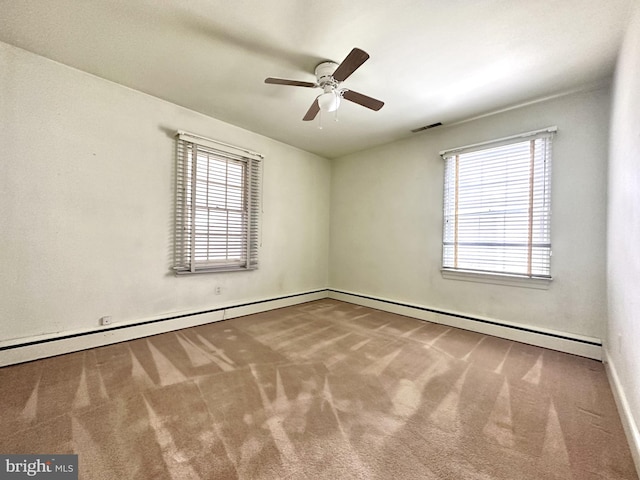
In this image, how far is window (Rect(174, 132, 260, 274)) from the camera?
10.8ft

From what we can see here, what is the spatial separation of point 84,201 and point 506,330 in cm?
495

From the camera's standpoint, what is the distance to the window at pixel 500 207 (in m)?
2.91

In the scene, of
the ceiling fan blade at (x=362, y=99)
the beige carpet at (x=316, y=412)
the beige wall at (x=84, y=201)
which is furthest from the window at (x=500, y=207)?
the beige wall at (x=84, y=201)

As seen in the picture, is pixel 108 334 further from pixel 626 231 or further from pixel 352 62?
pixel 626 231

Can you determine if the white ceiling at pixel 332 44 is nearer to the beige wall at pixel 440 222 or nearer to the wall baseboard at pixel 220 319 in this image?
the beige wall at pixel 440 222

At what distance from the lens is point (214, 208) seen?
3.58 meters

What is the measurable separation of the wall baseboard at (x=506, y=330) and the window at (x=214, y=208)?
2433mm

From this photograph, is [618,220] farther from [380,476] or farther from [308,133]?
→ [308,133]

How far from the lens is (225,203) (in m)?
3.71

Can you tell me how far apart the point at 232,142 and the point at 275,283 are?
92.5 inches

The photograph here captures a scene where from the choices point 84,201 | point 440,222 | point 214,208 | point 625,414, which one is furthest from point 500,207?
point 84,201

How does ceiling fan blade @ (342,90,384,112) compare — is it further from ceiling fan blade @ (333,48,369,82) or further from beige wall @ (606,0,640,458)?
beige wall @ (606,0,640,458)

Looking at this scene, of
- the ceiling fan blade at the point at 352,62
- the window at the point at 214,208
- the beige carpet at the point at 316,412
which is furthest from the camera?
the window at the point at 214,208

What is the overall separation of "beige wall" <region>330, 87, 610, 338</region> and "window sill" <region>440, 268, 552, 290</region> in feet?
0.21
